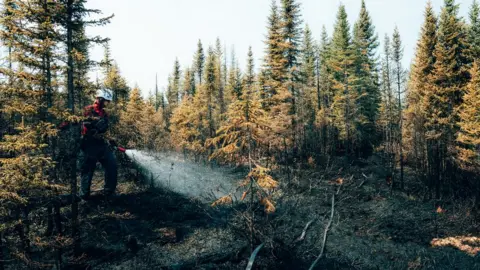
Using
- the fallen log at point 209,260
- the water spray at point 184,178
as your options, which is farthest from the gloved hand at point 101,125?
the water spray at point 184,178

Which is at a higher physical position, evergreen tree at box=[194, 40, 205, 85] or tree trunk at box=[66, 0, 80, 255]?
evergreen tree at box=[194, 40, 205, 85]

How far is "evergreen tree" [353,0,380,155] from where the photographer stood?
3347 cm

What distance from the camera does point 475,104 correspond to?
21359 mm

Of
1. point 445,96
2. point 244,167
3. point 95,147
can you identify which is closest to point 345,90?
point 445,96

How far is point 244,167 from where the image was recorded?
28000mm

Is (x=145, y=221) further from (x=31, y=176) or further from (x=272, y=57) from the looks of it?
(x=272, y=57)

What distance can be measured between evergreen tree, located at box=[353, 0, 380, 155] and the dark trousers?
27.0 meters

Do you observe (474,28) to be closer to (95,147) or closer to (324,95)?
(324,95)

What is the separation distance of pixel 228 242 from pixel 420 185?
20930mm

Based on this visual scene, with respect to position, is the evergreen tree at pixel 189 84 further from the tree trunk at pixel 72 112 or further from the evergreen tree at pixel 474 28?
the tree trunk at pixel 72 112

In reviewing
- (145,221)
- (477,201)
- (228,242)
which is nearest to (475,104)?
(477,201)

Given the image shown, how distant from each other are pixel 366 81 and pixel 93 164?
31.3 m

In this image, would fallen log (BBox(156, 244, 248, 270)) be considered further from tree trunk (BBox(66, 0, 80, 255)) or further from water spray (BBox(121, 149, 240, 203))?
water spray (BBox(121, 149, 240, 203))

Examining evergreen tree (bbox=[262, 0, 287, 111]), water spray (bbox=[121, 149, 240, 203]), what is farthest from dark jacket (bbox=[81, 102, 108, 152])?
evergreen tree (bbox=[262, 0, 287, 111])
